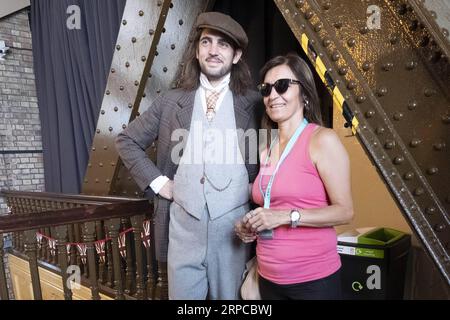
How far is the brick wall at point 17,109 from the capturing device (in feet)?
15.2

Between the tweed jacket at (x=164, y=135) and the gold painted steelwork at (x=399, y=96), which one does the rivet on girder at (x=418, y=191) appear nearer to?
the gold painted steelwork at (x=399, y=96)

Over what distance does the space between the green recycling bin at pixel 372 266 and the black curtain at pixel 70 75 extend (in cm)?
258

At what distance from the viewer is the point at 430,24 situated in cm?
94

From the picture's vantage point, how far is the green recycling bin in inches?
88.1

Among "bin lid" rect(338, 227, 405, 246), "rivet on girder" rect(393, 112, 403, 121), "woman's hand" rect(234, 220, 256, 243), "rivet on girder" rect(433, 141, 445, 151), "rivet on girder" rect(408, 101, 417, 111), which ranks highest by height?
"rivet on girder" rect(408, 101, 417, 111)

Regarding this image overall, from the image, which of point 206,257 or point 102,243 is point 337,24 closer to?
point 206,257

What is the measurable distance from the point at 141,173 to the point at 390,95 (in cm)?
106

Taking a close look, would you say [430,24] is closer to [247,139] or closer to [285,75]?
[285,75]

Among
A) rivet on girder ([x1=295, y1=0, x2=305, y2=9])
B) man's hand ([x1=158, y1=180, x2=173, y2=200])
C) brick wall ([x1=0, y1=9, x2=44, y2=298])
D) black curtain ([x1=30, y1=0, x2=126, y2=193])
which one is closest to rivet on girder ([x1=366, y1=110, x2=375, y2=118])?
rivet on girder ([x1=295, y1=0, x2=305, y2=9])

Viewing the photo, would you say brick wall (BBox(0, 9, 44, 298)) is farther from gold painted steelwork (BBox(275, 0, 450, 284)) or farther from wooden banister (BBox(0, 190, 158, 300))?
gold painted steelwork (BBox(275, 0, 450, 284))

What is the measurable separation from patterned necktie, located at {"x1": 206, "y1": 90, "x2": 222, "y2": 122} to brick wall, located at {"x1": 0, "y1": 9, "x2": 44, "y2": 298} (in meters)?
4.19

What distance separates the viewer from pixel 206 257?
146cm

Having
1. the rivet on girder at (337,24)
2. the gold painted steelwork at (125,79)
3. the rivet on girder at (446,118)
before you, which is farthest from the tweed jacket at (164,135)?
the gold painted steelwork at (125,79)

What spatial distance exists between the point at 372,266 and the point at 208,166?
1.47 meters
